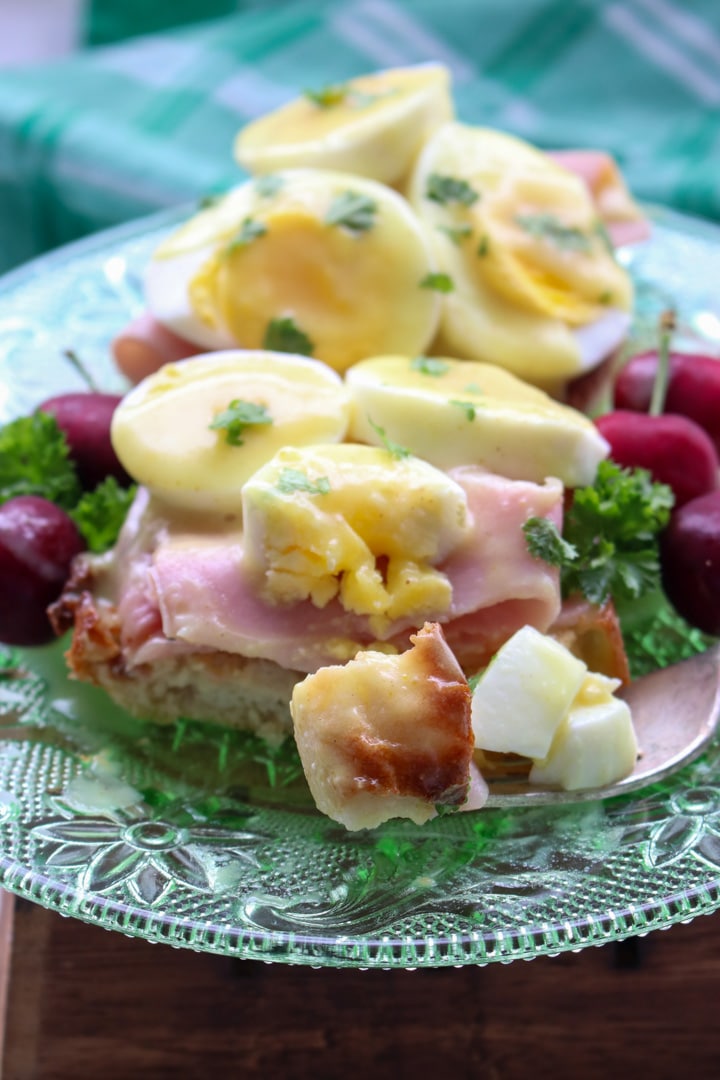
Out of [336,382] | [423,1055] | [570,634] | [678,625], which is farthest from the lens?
[678,625]

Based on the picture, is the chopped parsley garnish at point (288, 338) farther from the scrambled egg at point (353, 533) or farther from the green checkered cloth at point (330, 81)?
the green checkered cloth at point (330, 81)

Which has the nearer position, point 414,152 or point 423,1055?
point 423,1055

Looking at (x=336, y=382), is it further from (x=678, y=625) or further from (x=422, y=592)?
(x=678, y=625)

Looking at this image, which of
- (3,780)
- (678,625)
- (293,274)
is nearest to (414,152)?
(293,274)

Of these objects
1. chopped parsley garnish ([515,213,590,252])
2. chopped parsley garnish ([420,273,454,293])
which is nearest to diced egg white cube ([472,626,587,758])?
chopped parsley garnish ([420,273,454,293])

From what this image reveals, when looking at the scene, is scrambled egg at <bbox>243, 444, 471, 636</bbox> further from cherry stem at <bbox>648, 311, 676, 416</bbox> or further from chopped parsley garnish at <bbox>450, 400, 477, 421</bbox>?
cherry stem at <bbox>648, 311, 676, 416</bbox>

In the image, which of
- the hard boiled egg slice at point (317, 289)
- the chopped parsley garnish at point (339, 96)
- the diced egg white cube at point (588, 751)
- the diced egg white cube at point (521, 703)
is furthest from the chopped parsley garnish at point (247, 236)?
the diced egg white cube at point (588, 751)
